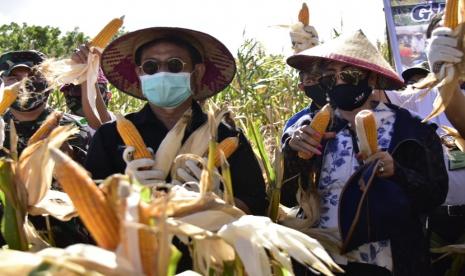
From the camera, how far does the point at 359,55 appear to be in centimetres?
267

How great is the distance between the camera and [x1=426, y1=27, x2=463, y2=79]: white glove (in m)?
2.37

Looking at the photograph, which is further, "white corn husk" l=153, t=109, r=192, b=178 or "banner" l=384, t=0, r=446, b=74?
"banner" l=384, t=0, r=446, b=74

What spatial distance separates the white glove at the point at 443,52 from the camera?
2367mm

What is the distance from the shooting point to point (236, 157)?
2.41 m

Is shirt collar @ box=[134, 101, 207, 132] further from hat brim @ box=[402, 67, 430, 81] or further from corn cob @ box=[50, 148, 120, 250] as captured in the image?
hat brim @ box=[402, 67, 430, 81]

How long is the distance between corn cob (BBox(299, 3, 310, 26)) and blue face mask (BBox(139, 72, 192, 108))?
1.73m

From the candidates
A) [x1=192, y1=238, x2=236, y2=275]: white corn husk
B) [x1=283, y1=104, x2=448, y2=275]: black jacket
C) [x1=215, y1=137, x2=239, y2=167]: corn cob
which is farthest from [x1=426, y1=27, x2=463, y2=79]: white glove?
[x1=192, y1=238, x2=236, y2=275]: white corn husk

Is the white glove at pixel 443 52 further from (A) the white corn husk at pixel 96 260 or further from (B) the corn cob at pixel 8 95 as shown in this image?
(A) the white corn husk at pixel 96 260

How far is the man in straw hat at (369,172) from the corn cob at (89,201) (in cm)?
132

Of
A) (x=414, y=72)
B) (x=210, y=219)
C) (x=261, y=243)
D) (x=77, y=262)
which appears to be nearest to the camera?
(x=77, y=262)

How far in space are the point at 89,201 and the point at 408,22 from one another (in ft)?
13.8

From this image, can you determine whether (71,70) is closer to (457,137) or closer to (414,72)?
(457,137)

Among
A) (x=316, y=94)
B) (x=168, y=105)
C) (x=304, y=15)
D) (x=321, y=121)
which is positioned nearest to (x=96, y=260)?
(x=168, y=105)

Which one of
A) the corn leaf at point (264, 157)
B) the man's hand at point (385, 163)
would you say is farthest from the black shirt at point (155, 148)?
the man's hand at point (385, 163)
